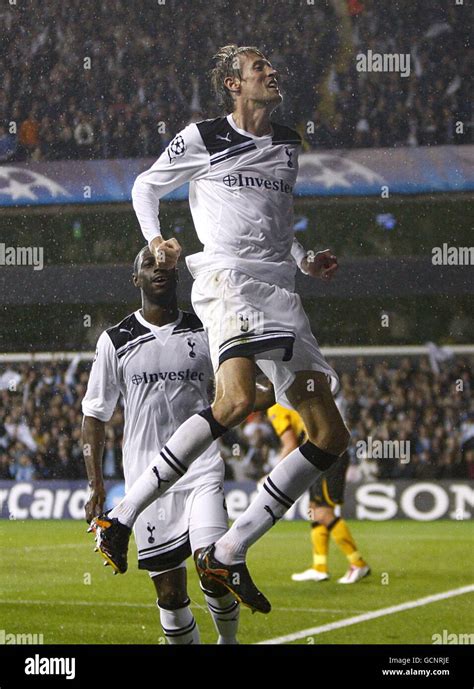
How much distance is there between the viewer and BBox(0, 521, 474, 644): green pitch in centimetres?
557

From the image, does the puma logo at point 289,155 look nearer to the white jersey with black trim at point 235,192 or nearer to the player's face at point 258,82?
the white jersey with black trim at point 235,192

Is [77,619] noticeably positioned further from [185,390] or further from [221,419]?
[221,419]

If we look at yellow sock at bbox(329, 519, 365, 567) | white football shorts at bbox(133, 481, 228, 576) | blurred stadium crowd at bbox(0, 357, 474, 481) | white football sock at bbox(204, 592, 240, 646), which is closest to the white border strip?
white football sock at bbox(204, 592, 240, 646)

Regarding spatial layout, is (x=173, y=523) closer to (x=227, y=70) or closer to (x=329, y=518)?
(x=227, y=70)

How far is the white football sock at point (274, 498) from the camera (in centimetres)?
441

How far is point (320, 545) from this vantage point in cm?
730

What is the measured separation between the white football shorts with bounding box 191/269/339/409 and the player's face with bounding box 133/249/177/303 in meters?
0.46

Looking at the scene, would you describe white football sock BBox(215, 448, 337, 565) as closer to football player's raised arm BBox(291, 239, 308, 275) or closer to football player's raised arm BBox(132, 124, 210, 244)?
football player's raised arm BBox(291, 239, 308, 275)

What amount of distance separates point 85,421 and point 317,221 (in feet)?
5.31

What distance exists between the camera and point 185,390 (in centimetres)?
500

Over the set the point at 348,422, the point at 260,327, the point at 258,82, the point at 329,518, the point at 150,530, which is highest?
the point at 258,82

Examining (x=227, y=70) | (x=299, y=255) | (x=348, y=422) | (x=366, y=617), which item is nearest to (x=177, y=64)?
(x=227, y=70)

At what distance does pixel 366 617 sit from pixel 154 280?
2.02m

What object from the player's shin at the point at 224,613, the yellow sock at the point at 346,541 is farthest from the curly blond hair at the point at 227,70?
the yellow sock at the point at 346,541
